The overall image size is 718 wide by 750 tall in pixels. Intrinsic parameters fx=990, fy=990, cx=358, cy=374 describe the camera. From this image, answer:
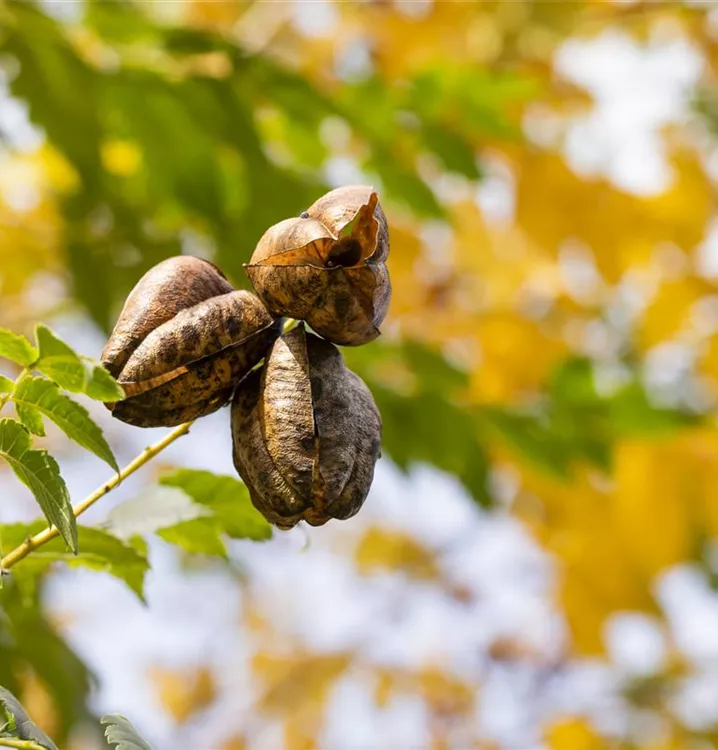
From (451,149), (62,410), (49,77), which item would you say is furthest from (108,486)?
(451,149)

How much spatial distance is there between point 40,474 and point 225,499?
15.8 inches

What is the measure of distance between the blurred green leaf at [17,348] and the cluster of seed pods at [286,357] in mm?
81

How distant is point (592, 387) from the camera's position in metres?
2.97

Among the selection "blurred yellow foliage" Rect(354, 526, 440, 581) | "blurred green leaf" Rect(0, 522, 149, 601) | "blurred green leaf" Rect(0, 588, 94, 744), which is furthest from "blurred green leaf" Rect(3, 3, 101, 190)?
"blurred yellow foliage" Rect(354, 526, 440, 581)

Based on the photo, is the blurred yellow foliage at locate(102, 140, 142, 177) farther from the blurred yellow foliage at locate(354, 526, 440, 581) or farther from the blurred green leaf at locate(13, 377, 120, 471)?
the blurred yellow foliage at locate(354, 526, 440, 581)

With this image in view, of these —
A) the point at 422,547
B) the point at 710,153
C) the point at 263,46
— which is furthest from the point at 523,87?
the point at 422,547

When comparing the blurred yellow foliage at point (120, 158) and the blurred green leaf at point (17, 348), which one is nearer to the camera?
the blurred green leaf at point (17, 348)

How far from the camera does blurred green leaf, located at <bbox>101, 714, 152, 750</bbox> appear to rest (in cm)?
90

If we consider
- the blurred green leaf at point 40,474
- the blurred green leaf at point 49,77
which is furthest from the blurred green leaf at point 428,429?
the blurred green leaf at point 40,474

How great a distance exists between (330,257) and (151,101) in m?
1.78

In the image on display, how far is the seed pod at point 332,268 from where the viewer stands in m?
0.99

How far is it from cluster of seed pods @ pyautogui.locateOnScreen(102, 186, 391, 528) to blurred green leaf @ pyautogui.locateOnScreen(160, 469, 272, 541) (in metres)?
0.27

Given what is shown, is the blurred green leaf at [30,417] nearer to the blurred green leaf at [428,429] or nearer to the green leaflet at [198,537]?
the green leaflet at [198,537]

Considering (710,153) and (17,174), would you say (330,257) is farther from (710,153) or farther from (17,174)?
(710,153)
